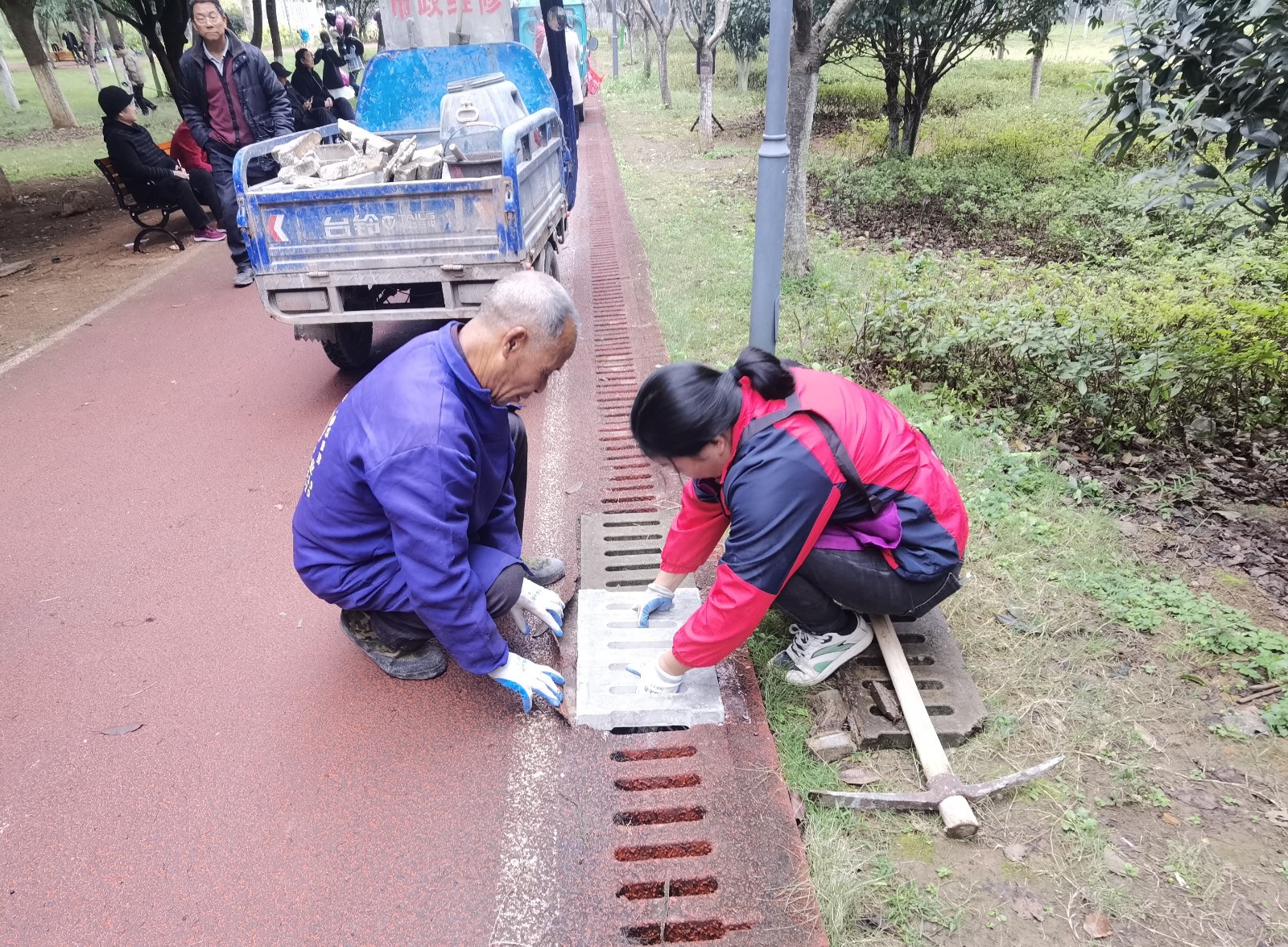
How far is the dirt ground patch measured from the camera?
20.6ft

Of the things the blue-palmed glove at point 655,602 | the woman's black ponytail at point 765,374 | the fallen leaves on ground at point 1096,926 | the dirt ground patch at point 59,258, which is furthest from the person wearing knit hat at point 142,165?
the fallen leaves on ground at point 1096,926

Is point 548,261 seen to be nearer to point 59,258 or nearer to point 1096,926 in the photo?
point 1096,926

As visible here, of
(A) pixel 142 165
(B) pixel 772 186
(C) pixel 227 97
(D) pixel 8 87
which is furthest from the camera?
(D) pixel 8 87

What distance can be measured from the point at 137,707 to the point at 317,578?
2.69 feet

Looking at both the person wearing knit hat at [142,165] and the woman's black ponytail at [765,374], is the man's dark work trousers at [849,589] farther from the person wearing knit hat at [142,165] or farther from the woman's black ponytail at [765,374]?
the person wearing knit hat at [142,165]

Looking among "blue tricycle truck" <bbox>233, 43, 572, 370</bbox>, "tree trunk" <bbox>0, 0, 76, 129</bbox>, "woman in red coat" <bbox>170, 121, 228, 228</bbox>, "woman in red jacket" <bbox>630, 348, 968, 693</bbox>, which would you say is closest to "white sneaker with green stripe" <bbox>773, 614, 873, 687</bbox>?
"woman in red jacket" <bbox>630, 348, 968, 693</bbox>

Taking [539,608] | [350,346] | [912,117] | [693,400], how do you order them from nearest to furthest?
[693,400]
[539,608]
[350,346]
[912,117]

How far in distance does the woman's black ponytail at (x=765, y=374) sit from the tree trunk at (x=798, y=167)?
12.9 feet

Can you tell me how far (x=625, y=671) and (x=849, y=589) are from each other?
2.54 feet

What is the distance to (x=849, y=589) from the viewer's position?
228 centimetres

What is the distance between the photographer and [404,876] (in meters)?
1.95

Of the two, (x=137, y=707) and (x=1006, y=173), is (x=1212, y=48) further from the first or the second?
(x=1006, y=173)

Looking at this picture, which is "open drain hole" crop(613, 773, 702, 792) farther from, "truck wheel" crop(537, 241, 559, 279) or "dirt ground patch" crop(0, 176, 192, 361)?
"dirt ground patch" crop(0, 176, 192, 361)

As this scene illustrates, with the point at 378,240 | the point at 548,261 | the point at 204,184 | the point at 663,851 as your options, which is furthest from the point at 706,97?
the point at 663,851
